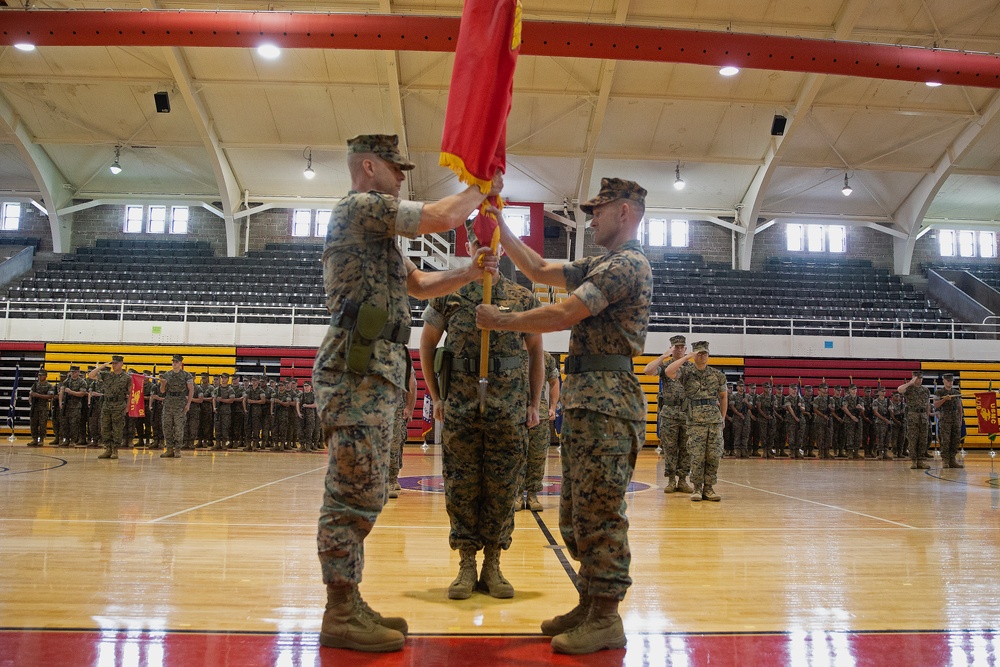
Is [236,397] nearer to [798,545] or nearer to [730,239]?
[798,545]

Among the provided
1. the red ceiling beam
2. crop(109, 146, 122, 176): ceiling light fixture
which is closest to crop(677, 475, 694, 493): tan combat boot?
the red ceiling beam

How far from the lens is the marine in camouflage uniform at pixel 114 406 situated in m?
10.9

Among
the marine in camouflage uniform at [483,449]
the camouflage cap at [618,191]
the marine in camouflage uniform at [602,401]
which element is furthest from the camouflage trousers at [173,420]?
the camouflage cap at [618,191]

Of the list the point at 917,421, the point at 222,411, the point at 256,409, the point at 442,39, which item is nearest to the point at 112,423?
the point at 222,411

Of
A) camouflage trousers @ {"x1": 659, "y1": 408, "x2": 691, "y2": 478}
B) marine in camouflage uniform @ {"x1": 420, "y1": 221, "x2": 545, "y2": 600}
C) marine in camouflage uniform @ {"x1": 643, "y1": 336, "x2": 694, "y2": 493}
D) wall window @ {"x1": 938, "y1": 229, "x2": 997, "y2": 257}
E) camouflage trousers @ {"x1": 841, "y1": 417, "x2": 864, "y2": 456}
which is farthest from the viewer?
wall window @ {"x1": 938, "y1": 229, "x2": 997, "y2": 257}

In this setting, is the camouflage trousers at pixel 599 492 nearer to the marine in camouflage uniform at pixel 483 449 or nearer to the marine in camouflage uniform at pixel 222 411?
the marine in camouflage uniform at pixel 483 449

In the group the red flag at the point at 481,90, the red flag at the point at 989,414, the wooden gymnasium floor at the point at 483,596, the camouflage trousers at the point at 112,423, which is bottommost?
Result: the wooden gymnasium floor at the point at 483,596

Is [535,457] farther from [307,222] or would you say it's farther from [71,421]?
[307,222]

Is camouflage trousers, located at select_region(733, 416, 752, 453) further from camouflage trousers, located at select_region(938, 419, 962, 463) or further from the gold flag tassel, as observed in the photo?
the gold flag tassel

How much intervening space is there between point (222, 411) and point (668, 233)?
1432 centimetres

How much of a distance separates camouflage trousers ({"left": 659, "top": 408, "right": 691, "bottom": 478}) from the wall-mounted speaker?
14.5 m

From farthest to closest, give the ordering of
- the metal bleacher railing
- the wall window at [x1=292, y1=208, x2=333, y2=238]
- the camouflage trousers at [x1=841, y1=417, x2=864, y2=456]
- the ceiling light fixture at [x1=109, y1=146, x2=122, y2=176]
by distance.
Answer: the wall window at [x1=292, y1=208, x2=333, y2=238]
the ceiling light fixture at [x1=109, y1=146, x2=122, y2=176]
the metal bleacher railing
the camouflage trousers at [x1=841, y1=417, x2=864, y2=456]

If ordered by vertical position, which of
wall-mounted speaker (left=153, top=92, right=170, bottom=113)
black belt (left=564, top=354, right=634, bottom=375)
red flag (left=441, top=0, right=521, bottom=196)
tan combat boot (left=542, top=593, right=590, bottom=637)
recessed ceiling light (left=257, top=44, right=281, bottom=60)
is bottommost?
tan combat boot (left=542, top=593, right=590, bottom=637)

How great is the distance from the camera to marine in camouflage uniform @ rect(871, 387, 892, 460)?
15.6 m
